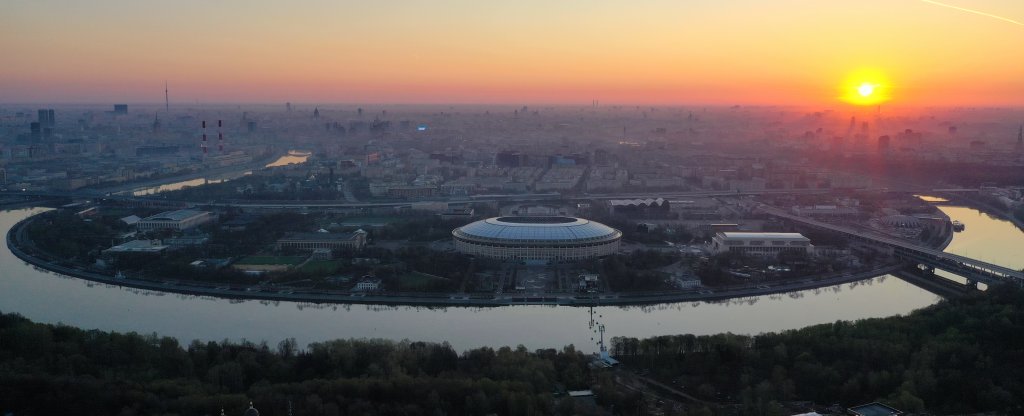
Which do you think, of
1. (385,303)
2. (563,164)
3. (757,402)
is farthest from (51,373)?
(563,164)

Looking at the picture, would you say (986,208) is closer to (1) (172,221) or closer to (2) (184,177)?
(1) (172,221)

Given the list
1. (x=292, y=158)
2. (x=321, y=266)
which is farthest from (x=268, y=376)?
(x=292, y=158)

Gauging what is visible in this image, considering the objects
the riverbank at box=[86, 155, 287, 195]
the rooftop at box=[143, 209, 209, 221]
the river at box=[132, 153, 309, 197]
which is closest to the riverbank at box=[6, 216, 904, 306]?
the rooftop at box=[143, 209, 209, 221]

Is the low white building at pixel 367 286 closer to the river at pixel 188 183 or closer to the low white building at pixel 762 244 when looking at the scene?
the low white building at pixel 762 244

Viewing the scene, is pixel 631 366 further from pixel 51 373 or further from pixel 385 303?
pixel 51 373

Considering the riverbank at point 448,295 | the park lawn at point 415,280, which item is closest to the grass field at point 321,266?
the riverbank at point 448,295

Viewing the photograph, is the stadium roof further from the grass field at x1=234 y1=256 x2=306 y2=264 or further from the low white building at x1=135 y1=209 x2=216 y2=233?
the low white building at x1=135 y1=209 x2=216 y2=233
